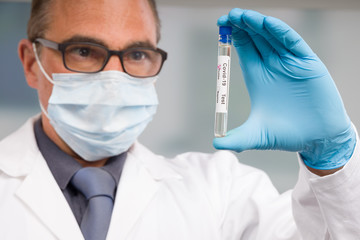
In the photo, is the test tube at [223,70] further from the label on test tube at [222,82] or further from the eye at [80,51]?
the eye at [80,51]

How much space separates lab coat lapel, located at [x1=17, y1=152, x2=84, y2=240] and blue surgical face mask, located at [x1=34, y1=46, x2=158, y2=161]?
0.14m

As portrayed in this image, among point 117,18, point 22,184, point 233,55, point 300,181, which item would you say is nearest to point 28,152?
point 22,184

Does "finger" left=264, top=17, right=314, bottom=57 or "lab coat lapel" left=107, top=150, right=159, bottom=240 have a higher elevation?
"finger" left=264, top=17, right=314, bottom=57

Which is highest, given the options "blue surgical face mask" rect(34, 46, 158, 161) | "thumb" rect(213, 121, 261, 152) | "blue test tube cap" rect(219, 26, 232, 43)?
"blue test tube cap" rect(219, 26, 232, 43)

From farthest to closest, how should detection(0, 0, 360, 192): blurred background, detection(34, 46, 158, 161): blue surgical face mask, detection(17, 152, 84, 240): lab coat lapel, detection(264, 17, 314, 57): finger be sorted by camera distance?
detection(0, 0, 360, 192): blurred background, detection(34, 46, 158, 161): blue surgical face mask, detection(17, 152, 84, 240): lab coat lapel, detection(264, 17, 314, 57): finger

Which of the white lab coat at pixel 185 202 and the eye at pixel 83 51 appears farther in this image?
the eye at pixel 83 51

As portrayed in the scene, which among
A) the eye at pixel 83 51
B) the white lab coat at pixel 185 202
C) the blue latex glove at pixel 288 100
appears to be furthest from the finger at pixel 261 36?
the eye at pixel 83 51

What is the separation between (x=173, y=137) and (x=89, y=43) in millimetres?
680

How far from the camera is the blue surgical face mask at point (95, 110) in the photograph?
117cm

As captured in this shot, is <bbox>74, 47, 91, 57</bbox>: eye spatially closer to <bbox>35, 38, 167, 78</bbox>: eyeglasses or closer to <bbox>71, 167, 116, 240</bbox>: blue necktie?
<bbox>35, 38, 167, 78</bbox>: eyeglasses

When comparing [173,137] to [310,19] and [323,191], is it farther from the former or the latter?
[323,191]

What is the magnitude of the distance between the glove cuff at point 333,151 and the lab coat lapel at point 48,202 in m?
0.64

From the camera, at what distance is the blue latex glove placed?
840 millimetres

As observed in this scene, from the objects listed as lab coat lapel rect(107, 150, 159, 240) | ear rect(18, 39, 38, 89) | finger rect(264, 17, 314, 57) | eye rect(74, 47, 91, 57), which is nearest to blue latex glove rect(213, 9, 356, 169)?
finger rect(264, 17, 314, 57)
